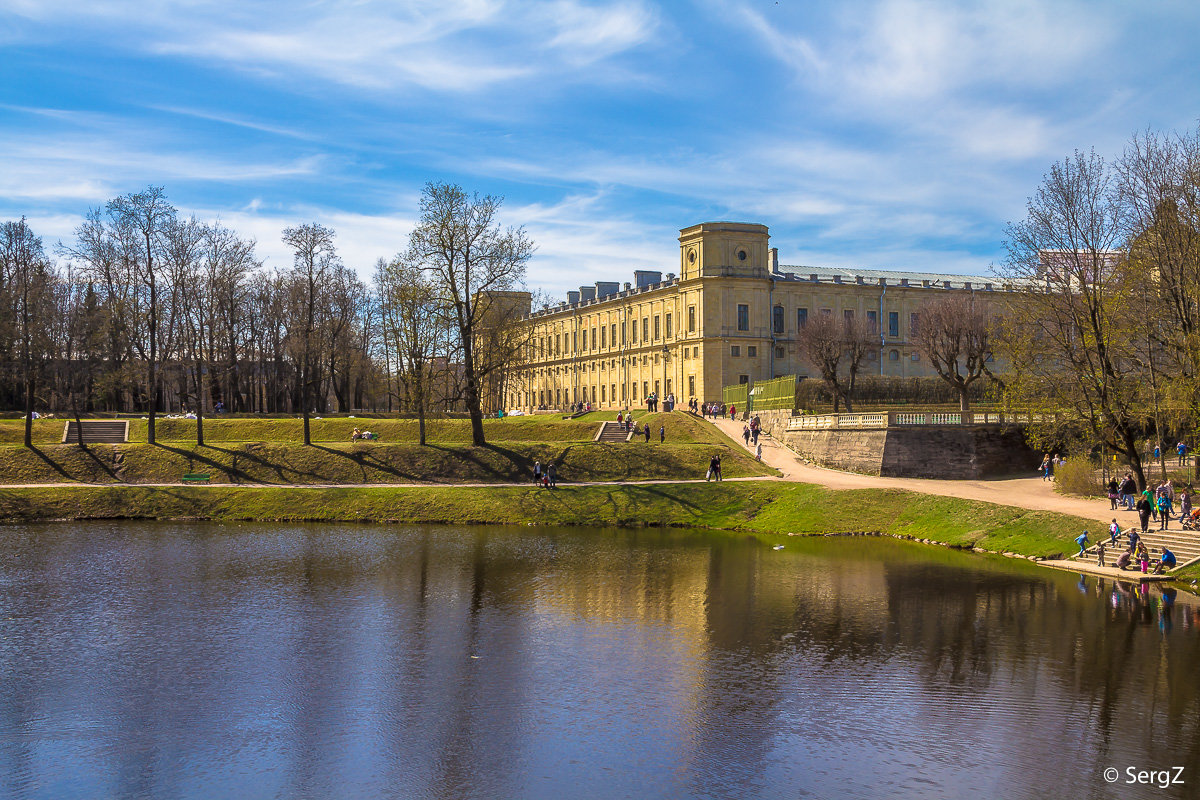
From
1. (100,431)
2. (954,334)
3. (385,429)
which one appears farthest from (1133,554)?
(100,431)

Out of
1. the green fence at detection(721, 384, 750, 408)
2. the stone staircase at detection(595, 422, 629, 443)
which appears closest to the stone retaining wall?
the stone staircase at detection(595, 422, 629, 443)

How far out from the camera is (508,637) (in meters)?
20.0

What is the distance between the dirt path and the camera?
33781 millimetres

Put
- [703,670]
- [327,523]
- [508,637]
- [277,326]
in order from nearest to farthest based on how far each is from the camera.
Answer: [703,670], [508,637], [327,523], [277,326]

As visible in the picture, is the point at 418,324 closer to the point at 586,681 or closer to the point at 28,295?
the point at 28,295

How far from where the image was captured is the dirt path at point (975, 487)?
3378 centimetres

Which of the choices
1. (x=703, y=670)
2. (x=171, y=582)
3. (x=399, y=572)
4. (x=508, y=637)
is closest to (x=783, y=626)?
(x=703, y=670)

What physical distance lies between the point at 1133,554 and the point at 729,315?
62.4 meters

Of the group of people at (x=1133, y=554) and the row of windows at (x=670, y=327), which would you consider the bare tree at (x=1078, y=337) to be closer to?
the group of people at (x=1133, y=554)

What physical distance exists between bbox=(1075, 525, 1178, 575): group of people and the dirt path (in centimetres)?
169

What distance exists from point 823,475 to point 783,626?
2637cm

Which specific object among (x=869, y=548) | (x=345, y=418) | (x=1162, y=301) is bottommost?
(x=869, y=548)

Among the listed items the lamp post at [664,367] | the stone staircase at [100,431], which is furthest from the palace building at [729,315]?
the stone staircase at [100,431]

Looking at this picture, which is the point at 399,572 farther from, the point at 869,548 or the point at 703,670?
the point at 869,548
